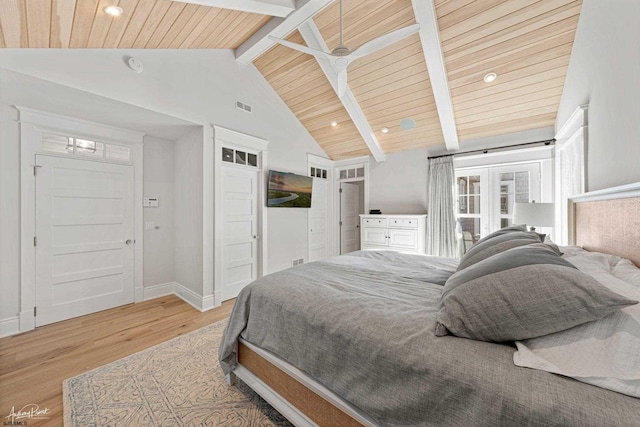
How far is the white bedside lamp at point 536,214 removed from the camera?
2654 millimetres

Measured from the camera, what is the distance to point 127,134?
3430mm

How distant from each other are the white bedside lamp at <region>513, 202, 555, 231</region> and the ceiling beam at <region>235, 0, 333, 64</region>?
3053mm

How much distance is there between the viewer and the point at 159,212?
381 cm

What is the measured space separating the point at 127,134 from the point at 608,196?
488 centimetres

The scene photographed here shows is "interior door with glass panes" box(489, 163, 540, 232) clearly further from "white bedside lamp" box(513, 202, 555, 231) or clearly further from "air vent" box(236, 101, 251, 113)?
"air vent" box(236, 101, 251, 113)

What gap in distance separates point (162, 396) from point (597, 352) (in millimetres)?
2316

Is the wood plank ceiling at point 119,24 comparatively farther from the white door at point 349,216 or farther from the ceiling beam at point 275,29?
the white door at point 349,216

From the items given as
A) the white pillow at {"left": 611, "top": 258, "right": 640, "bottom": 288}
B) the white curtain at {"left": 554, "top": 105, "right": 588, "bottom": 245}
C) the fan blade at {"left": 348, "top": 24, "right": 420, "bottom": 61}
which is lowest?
the white pillow at {"left": 611, "top": 258, "right": 640, "bottom": 288}

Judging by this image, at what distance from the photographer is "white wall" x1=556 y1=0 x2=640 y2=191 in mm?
1434

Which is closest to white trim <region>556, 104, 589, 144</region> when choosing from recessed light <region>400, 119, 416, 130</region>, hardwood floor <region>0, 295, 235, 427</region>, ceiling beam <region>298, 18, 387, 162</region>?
recessed light <region>400, 119, 416, 130</region>

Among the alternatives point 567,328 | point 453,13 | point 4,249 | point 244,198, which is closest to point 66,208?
point 4,249

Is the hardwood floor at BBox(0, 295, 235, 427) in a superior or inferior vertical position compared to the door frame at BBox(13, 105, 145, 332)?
inferior

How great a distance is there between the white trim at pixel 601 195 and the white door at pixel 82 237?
4741mm

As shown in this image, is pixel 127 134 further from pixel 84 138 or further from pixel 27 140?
pixel 27 140
